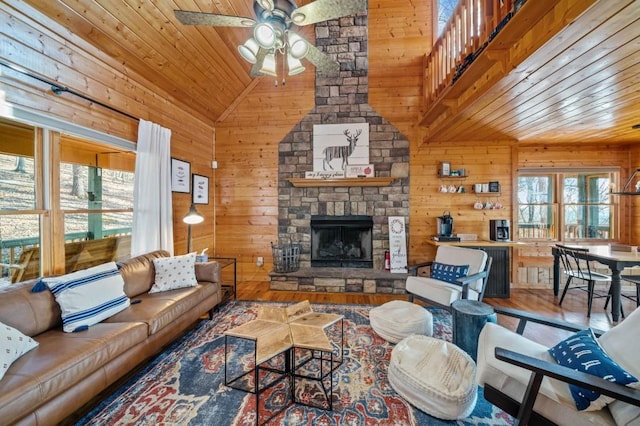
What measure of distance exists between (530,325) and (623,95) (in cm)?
246

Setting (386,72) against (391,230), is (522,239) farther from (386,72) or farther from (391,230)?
(386,72)

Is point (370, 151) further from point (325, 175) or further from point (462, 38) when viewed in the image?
point (462, 38)

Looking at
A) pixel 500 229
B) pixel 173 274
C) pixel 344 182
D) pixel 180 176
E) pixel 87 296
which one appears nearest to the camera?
pixel 87 296

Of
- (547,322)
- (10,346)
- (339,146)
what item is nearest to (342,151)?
(339,146)

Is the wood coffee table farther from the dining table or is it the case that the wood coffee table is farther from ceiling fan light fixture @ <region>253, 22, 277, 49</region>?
the dining table

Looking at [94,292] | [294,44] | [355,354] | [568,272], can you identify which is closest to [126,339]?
[94,292]

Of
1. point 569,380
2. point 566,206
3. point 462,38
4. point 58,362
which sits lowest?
point 58,362

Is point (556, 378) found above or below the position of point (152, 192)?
below

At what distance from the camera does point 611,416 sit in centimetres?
116

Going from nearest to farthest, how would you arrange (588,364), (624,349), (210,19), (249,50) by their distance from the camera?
Answer: (588,364) → (624,349) → (210,19) → (249,50)

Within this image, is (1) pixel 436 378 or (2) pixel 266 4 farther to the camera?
(2) pixel 266 4

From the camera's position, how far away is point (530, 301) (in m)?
3.73

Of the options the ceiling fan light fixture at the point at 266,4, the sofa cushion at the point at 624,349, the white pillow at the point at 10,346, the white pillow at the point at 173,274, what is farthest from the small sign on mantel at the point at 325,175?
the white pillow at the point at 10,346

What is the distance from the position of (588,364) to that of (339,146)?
3.91 m
